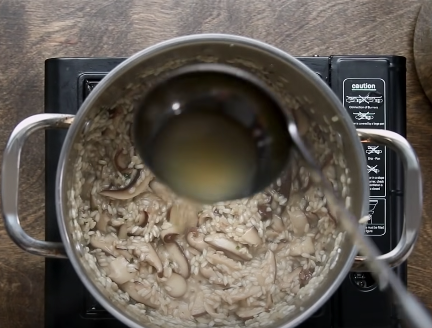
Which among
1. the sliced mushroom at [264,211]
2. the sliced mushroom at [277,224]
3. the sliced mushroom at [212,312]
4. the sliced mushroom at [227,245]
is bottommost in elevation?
the sliced mushroom at [212,312]

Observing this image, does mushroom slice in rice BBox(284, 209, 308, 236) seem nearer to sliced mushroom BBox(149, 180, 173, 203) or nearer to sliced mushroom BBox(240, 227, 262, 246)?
sliced mushroom BBox(240, 227, 262, 246)

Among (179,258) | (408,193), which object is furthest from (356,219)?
(179,258)

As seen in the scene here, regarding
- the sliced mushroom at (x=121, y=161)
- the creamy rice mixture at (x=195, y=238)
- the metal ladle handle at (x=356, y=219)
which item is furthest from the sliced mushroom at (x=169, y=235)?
the metal ladle handle at (x=356, y=219)

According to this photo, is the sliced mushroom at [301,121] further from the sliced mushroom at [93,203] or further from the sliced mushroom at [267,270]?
the sliced mushroom at [93,203]

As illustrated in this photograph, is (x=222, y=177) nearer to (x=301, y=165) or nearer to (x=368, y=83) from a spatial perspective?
(x=301, y=165)

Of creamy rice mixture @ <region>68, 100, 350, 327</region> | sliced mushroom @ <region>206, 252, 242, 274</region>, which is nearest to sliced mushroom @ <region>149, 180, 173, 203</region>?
creamy rice mixture @ <region>68, 100, 350, 327</region>

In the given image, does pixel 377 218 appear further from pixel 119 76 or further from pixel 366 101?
pixel 119 76

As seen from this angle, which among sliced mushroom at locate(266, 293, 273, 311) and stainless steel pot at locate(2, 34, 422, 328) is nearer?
stainless steel pot at locate(2, 34, 422, 328)
